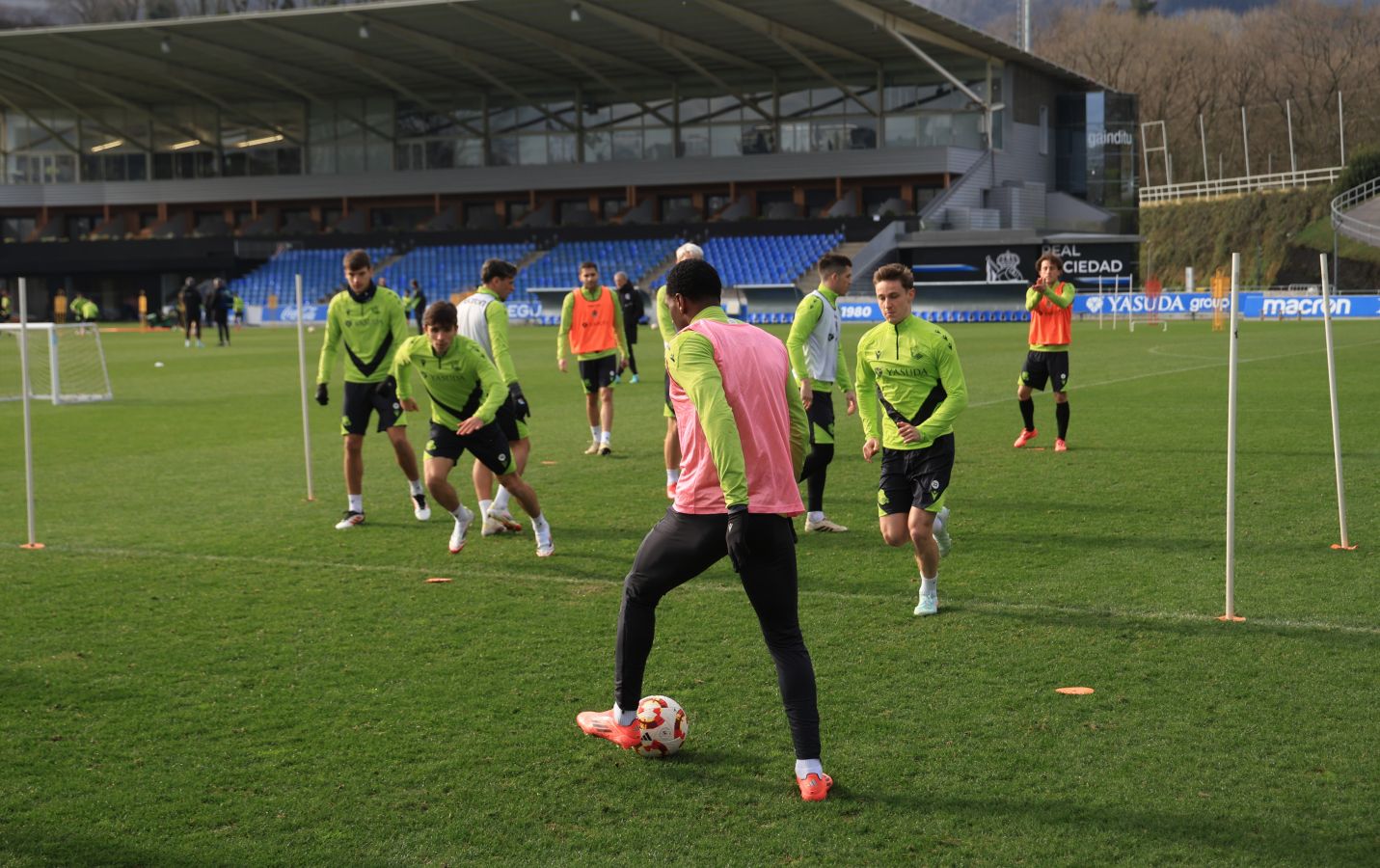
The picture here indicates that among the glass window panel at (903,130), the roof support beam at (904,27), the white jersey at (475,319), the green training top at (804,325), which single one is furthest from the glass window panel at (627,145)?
the green training top at (804,325)

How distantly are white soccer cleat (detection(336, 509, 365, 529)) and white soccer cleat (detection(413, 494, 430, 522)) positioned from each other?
44 cm

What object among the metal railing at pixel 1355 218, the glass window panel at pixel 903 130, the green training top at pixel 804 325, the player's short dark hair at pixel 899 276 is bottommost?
the green training top at pixel 804 325

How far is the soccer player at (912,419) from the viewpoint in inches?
299

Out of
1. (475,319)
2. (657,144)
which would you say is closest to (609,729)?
(475,319)

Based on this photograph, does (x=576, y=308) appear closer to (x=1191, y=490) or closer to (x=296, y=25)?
(x=1191, y=490)

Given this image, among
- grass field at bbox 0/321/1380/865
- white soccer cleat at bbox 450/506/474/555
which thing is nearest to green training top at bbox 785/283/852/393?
grass field at bbox 0/321/1380/865

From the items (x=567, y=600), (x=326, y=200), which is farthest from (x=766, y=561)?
(x=326, y=200)

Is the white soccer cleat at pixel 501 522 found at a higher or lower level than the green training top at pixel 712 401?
lower

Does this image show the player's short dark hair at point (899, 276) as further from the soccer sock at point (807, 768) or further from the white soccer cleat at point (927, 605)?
the soccer sock at point (807, 768)

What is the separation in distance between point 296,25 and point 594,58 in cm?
1196

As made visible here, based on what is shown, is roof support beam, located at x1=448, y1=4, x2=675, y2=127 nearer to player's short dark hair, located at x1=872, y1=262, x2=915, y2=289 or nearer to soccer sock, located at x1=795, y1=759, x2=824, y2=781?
player's short dark hair, located at x1=872, y1=262, x2=915, y2=289

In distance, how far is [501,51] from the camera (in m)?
Answer: 57.9

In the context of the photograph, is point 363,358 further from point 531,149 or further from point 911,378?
point 531,149

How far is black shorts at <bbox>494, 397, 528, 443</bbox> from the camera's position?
10.7 m
